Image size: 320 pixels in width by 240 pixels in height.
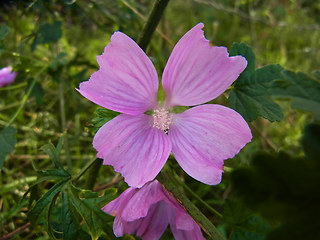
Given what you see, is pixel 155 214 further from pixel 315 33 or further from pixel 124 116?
pixel 315 33

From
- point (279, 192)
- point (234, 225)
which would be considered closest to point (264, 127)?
point (234, 225)

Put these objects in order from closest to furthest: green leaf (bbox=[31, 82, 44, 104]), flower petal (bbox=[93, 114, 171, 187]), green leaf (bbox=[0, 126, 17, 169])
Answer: flower petal (bbox=[93, 114, 171, 187])
green leaf (bbox=[0, 126, 17, 169])
green leaf (bbox=[31, 82, 44, 104])

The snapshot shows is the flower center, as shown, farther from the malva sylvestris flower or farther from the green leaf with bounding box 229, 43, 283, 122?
the green leaf with bounding box 229, 43, 283, 122

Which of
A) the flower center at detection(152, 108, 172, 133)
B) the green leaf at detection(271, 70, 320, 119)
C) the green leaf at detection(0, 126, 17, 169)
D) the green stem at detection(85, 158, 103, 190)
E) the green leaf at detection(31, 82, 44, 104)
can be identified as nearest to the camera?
→ the green leaf at detection(271, 70, 320, 119)

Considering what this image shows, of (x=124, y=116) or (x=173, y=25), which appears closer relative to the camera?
(x=124, y=116)

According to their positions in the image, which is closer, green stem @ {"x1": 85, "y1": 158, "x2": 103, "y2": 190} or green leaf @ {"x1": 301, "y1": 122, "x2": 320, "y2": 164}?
green leaf @ {"x1": 301, "y1": 122, "x2": 320, "y2": 164}

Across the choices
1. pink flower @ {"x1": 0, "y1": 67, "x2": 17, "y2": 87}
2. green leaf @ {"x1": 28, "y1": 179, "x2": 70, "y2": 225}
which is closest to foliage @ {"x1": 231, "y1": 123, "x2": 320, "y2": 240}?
green leaf @ {"x1": 28, "y1": 179, "x2": 70, "y2": 225}
